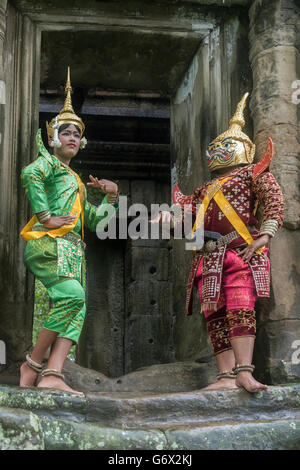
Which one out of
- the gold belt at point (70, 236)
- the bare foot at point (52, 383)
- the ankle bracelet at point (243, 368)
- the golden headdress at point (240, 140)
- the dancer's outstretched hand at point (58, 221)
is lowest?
the bare foot at point (52, 383)

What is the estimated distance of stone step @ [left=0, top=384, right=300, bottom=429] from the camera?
4281mm

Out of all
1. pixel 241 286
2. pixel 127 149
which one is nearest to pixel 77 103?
pixel 127 149

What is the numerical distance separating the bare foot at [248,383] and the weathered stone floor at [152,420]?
0.04 m

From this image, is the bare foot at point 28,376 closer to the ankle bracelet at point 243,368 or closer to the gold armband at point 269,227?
the ankle bracelet at point 243,368

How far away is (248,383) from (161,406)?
55 centimetres

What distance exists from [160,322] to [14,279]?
2746 mm

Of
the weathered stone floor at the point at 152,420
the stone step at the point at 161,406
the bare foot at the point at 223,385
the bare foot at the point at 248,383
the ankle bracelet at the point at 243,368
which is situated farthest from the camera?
the bare foot at the point at 223,385

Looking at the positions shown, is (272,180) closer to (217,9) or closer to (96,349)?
(217,9)

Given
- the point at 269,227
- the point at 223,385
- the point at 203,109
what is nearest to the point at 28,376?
the point at 223,385

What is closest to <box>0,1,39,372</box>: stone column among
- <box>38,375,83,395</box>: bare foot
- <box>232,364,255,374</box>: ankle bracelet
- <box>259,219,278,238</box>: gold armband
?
<box>38,375,83,395</box>: bare foot

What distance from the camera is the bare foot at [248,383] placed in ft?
15.3

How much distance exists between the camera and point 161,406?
4.52 metres

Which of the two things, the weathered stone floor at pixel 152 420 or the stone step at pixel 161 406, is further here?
the stone step at pixel 161 406

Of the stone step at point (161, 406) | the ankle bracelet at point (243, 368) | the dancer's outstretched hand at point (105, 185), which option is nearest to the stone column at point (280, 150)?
the ankle bracelet at point (243, 368)
